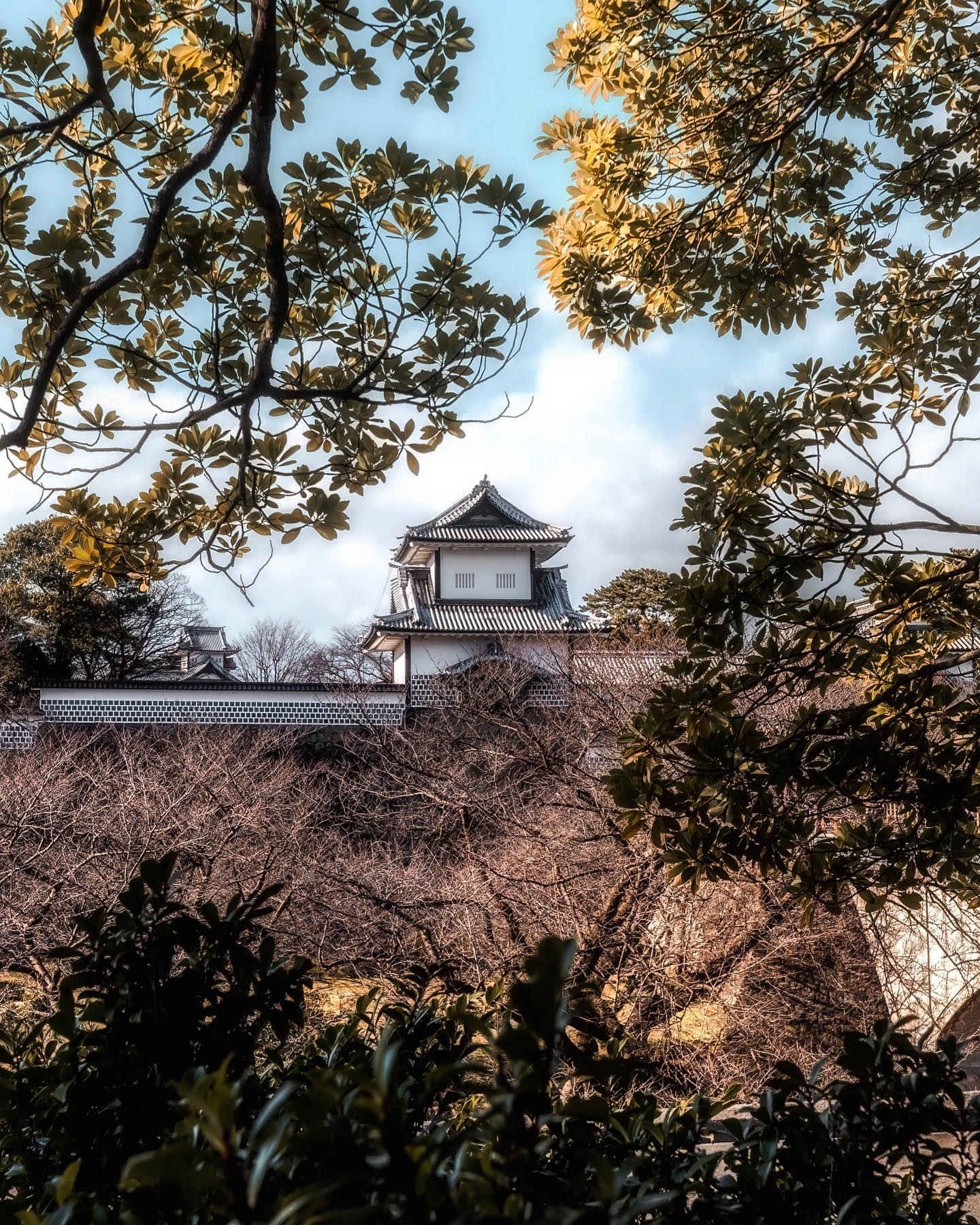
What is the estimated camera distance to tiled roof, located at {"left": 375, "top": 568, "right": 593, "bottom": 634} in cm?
1260

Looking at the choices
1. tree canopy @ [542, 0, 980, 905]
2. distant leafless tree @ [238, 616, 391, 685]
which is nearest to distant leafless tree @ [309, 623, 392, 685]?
distant leafless tree @ [238, 616, 391, 685]

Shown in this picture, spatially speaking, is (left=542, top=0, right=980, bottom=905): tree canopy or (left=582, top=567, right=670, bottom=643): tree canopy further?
(left=582, top=567, right=670, bottom=643): tree canopy

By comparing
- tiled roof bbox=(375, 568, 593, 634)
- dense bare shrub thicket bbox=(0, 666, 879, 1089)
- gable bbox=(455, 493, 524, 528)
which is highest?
gable bbox=(455, 493, 524, 528)

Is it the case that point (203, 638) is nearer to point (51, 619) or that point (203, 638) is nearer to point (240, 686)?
point (51, 619)

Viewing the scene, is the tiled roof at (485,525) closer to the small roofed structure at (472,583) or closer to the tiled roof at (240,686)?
the small roofed structure at (472,583)

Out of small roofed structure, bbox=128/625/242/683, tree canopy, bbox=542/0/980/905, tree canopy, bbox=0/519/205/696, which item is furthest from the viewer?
small roofed structure, bbox=128/625/242/683

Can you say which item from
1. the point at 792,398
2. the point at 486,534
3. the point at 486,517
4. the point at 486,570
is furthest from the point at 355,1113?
the point at 486,517

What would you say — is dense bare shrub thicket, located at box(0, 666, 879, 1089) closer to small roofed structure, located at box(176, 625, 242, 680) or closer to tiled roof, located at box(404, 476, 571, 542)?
tiled roof, located at box(404, 476, 571, 542)

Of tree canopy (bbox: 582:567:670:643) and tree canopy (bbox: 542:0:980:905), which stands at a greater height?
tree canopy (bbox: 582:567:670:643)

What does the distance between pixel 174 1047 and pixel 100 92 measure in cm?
149

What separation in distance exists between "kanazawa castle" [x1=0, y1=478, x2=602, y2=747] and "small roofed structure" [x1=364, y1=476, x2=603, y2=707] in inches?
0.7

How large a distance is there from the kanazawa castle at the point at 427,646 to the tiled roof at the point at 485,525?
0.06 ft

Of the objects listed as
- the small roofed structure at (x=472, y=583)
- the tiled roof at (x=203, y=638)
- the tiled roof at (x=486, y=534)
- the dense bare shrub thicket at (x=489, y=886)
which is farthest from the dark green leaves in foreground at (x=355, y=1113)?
the tiled roof at (x=203, y=638)

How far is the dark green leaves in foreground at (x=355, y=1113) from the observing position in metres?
0.66
